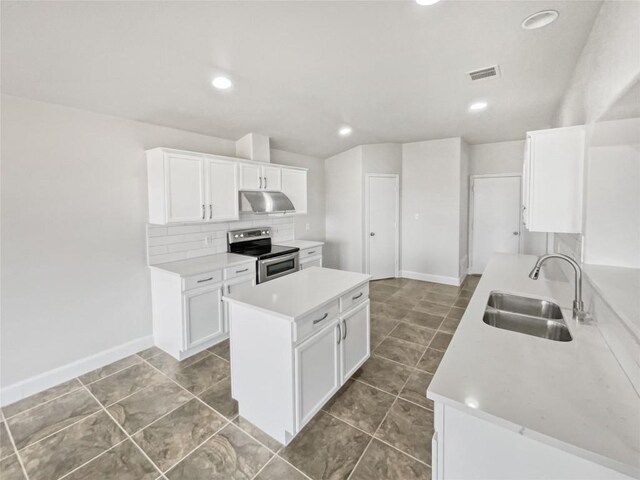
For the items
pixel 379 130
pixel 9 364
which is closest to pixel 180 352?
pixel 9 364

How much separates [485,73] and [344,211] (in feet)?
10.9

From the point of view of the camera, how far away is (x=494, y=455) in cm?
93

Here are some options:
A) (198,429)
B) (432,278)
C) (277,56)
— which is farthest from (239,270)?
(432,278)

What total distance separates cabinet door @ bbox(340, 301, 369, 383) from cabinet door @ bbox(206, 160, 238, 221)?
197cm

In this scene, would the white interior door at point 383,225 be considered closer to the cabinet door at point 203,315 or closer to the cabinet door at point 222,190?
the cabinet door at point 222,190

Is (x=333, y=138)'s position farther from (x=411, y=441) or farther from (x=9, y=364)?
(x=9, y=364)

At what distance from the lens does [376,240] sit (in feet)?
18.5

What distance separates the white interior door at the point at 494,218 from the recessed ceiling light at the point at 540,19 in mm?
3997

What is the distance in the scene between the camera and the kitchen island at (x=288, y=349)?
5.87 feet

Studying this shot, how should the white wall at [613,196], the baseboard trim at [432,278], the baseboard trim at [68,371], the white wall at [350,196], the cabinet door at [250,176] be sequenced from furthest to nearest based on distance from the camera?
the white wall at [350,196]
the baseboard trim at [432,278]
the cabinet door at [250,176]
the baseboard trim at [68,371]
the white wall at [613,196]

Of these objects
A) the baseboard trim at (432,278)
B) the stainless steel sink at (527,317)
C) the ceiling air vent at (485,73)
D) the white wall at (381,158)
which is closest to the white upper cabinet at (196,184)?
the white wall at (381,158)

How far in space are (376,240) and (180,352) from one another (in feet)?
12.6

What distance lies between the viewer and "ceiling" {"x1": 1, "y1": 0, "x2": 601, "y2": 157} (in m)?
1.80

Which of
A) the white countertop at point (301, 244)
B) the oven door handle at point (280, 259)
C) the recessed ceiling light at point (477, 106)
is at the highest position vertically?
the recessed ceiling light at point (477, 106)
